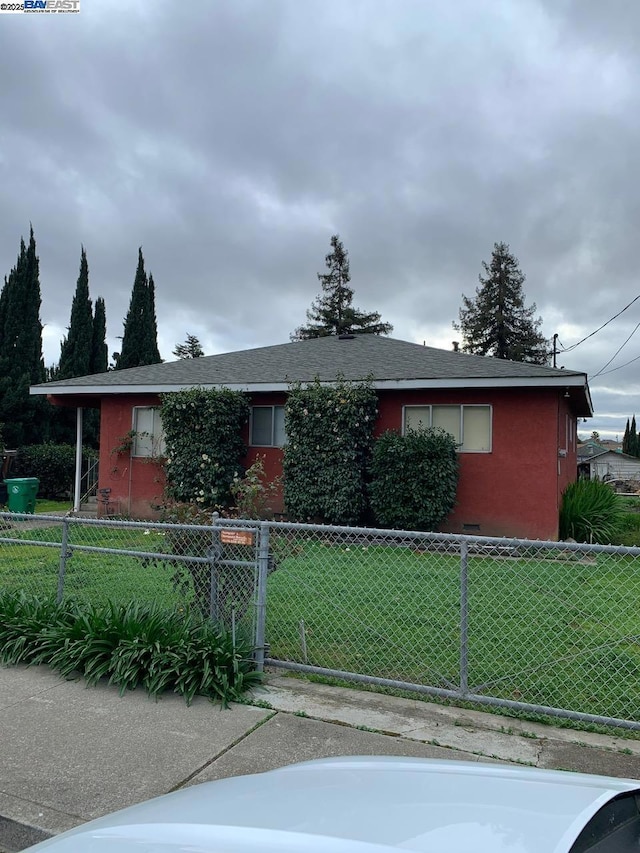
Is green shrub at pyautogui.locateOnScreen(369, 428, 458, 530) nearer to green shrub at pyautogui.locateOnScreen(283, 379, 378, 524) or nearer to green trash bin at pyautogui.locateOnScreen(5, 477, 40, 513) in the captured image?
green shrub at pyautogui.locateOnScreen(283, 379, 378, 524)

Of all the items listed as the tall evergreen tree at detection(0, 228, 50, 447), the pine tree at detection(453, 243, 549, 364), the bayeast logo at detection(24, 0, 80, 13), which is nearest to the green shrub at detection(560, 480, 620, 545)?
the bayeast logo at detection(24, 0, 80, 13)

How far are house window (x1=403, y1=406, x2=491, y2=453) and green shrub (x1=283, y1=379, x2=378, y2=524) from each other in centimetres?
94

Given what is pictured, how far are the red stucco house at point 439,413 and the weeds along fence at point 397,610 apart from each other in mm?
3359

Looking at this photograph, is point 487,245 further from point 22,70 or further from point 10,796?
point 10,796

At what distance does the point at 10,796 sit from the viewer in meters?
3.06

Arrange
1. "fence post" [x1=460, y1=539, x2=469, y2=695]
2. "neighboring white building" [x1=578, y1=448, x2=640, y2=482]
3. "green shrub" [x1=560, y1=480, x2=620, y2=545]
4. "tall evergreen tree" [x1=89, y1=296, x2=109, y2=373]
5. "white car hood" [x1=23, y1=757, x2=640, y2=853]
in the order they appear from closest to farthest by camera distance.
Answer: "white car hood" [x1=23, y1=757, x2=640, y2=853] < "fence post" [x1=460, y1=539, x2=469, y2=695] < "green shrub" [x1=560, y1=480, x2=620, y2=545] < "tall evergreen tree" [x1=89, y1=296, x2=109, y2=373] < "neighboring white building" [x1=578, y1=448, x2=640, y2=482]

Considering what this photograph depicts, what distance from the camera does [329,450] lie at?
11.5 m

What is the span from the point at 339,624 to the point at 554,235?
19.6 metres

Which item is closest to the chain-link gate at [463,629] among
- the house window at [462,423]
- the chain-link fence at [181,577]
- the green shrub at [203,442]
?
the chain-link fence at [181,577]

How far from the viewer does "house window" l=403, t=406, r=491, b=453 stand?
11602 millimetres

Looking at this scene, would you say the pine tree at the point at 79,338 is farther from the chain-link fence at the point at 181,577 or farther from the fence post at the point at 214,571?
the fence post at the point at 214,571

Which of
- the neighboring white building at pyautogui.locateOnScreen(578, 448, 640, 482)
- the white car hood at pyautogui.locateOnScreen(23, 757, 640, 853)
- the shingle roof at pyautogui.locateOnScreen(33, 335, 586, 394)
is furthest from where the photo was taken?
the neighboring white building at pyautogui.locateOnScreen(578, 448, 640, 482)

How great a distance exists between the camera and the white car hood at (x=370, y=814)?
1332mm

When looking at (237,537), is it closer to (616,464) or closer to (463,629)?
(463,629)
